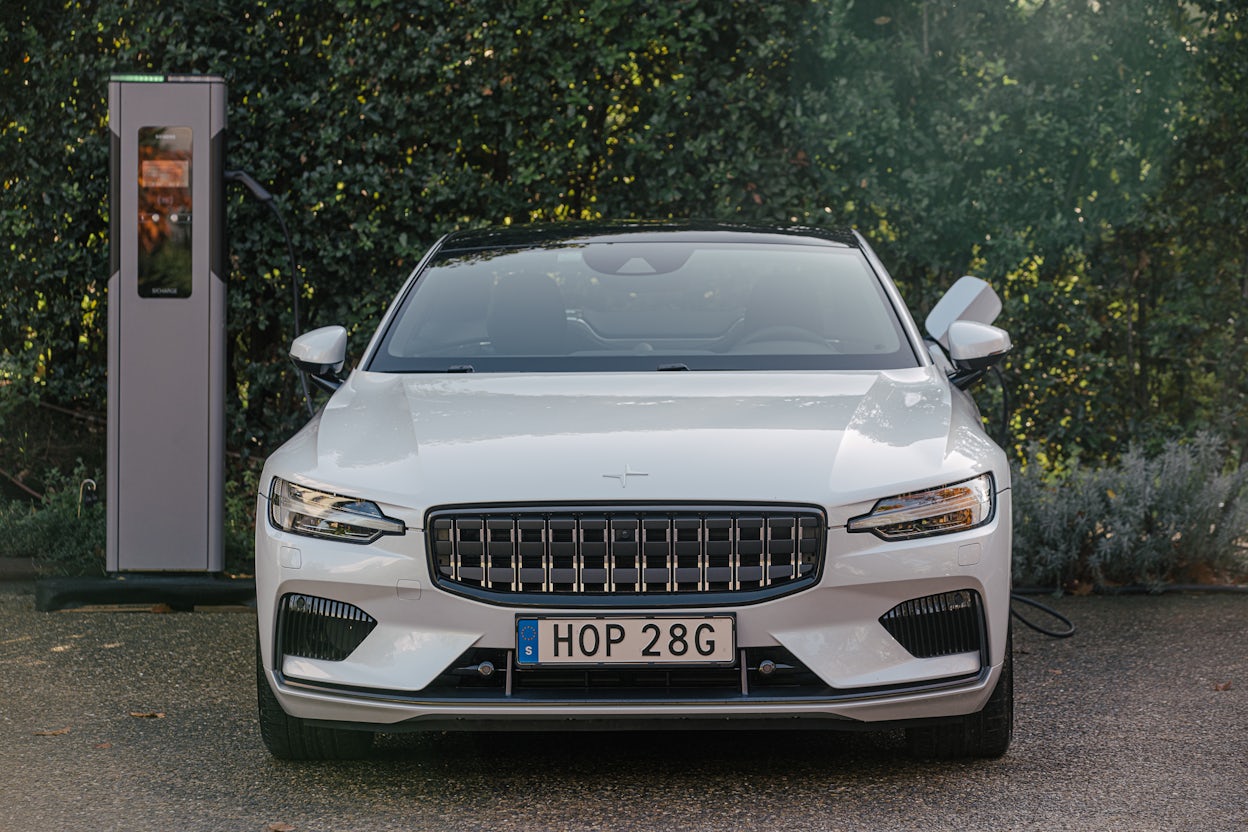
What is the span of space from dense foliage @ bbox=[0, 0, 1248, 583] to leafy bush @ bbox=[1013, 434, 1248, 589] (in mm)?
808

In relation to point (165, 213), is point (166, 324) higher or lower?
lower

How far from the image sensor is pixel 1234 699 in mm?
5652

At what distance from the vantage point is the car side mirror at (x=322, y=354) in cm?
550

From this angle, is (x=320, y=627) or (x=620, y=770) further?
(x=620, y=770)

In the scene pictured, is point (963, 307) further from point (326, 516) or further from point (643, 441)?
point (326, 516)

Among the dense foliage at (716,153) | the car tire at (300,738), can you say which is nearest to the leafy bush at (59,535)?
the dense foliage at (716,153)

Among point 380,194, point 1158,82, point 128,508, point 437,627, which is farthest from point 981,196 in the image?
point 437,627

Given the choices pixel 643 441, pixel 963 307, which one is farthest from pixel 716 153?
pixel 643 441

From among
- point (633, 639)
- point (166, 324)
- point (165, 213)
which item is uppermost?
point (165, 213)

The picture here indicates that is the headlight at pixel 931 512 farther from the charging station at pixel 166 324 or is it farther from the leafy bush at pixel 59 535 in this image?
the leafy bush at pixel 59 535

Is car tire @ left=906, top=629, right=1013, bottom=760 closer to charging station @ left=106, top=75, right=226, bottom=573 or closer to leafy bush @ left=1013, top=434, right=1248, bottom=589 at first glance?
leafy bush @ left=1013, top=434, right=1248, bottom=589

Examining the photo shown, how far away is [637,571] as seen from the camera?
165 inches

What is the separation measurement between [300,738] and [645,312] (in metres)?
1.99

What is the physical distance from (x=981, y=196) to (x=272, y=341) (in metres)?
3.91
